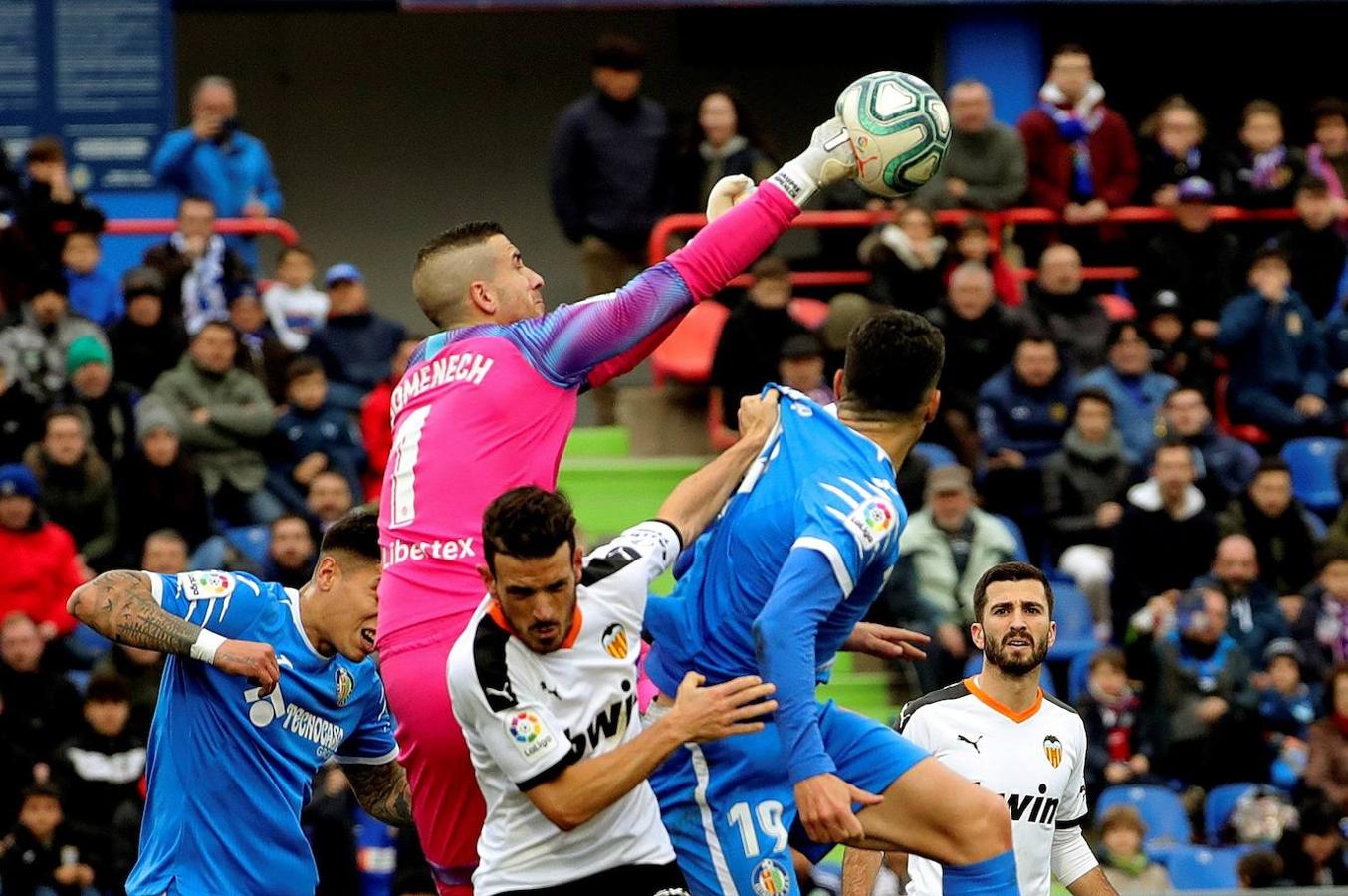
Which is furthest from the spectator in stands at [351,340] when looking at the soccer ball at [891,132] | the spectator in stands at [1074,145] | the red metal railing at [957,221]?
Result: the soccer ball at [891,132]

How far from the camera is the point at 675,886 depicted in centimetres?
609

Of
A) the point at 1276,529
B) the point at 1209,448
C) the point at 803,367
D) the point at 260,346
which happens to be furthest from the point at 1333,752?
the point at 260,346

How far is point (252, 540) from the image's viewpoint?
13.1 meters

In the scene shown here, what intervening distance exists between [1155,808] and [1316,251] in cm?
486

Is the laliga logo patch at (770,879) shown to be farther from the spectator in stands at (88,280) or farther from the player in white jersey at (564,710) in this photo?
the spectator in stands at (88,280)

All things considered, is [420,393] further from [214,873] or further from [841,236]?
[841,236]

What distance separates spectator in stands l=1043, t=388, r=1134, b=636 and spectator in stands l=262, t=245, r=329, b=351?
4.37m

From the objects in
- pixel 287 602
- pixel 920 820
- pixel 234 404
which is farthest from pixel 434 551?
pixel 234 404

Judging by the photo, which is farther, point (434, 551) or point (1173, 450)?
point (1173, 450)

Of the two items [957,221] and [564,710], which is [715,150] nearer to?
[957,221]

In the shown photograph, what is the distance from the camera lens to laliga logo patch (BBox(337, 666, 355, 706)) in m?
7.12

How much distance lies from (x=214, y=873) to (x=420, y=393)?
4.79 ft

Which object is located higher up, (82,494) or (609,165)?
(609,165)

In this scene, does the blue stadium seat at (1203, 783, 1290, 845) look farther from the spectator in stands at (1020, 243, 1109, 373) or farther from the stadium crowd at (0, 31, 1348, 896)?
the spectator in stands at (1020, 243, 1109, 373)
